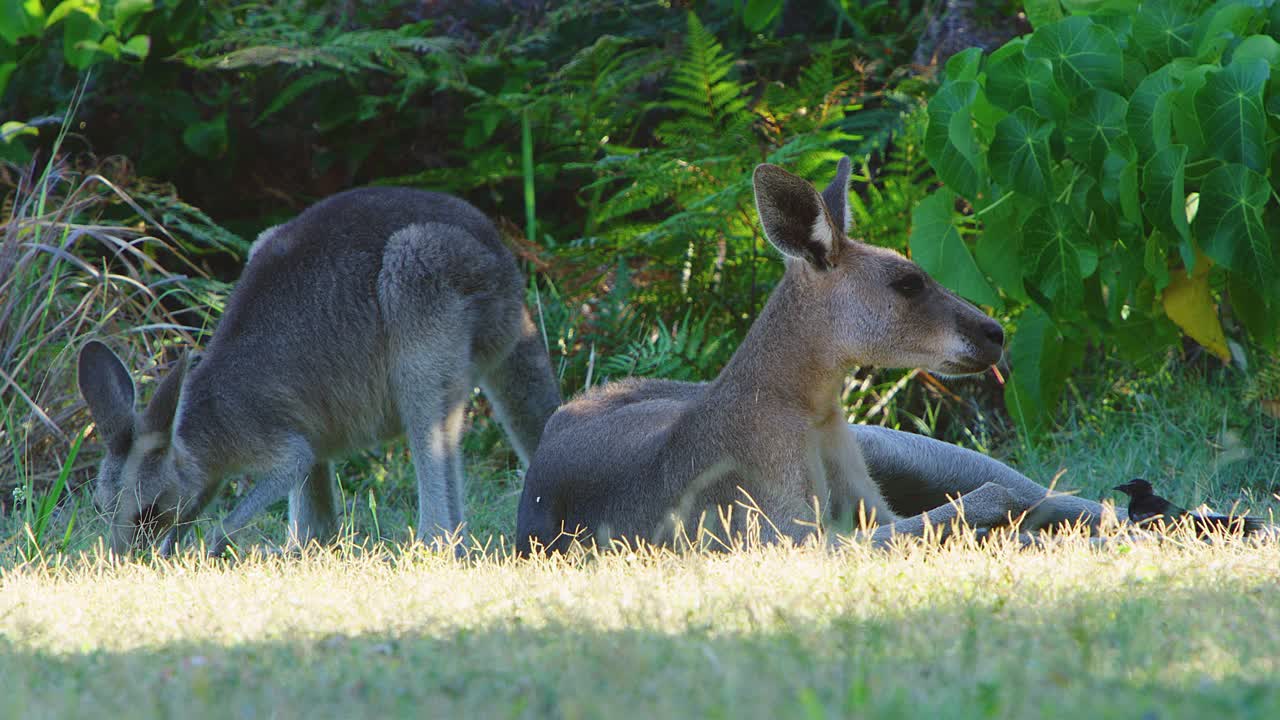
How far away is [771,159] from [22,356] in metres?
3.38

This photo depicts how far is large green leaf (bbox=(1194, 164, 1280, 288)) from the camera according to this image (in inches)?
163

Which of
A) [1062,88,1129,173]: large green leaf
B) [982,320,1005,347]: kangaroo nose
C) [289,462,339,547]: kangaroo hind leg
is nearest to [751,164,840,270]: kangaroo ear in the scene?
[982,320,1005,347]: kangaroo nose

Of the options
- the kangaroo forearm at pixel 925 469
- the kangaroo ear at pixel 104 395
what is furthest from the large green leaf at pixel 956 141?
the kangaroo ear at pixel 104 395

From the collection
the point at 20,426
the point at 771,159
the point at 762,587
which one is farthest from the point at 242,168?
the point at 762,587

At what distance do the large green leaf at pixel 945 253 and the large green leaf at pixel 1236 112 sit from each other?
81 cm

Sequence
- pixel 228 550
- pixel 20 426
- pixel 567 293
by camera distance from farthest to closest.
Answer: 1. pixel 567 293
2. pixel 20 426
3. pixel 228 550

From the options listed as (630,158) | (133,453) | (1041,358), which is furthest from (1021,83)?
(133,453)

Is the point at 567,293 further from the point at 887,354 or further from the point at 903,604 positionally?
the point at 903,604

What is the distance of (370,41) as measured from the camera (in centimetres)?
739

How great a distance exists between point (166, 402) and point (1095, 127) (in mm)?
3164

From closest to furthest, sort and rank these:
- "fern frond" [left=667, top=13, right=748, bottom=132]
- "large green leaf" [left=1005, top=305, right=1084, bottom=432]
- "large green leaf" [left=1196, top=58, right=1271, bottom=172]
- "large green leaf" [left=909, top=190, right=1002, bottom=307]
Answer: "large green leaf" [left=1196, top=58, right=1271, bottom=172] < "large green leaf" [left=909, top=190, right=1002, bottom=307] < "large green leaf" [left=1005, top=305, right=1084, bottom=432] < "fern frond" [left=667, top=13, right=748, bottom=132]

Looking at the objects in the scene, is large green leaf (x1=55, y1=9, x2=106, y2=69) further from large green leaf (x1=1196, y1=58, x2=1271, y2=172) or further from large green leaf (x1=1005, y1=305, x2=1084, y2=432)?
large green leaf (x1=1196, y1=58, x2=1271, y2=172)

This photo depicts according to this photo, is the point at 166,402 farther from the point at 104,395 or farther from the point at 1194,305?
the point at 1194,305

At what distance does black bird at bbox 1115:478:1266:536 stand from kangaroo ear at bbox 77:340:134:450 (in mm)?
3235
